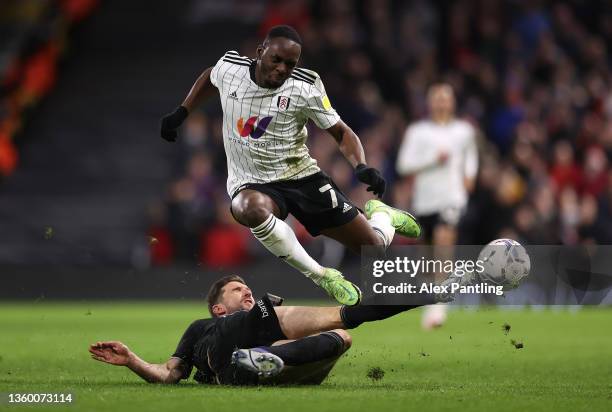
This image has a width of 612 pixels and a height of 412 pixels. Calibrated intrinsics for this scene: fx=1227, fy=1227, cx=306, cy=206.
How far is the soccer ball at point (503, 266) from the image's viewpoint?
747cm

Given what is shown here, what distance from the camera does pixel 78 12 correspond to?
19359 mm

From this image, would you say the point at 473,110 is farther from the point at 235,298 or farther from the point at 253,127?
the point at 235,298

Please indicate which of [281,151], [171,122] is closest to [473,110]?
[281,151]

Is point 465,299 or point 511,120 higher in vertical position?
point 511,120

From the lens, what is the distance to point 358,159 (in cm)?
807

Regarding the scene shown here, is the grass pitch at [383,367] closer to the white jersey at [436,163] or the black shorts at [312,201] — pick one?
the black shorts at [312,201]

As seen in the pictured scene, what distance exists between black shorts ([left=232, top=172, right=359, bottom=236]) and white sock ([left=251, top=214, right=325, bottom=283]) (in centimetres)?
24

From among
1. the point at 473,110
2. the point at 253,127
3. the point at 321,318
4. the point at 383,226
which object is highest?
the point at 473,110

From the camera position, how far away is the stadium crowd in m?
15.5

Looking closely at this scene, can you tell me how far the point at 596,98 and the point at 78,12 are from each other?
8.14 meters

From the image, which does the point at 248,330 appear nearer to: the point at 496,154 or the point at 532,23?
the point at 496,154

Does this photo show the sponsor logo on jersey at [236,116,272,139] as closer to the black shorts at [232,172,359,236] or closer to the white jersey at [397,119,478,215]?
the black shorts at [232,172,359,236]

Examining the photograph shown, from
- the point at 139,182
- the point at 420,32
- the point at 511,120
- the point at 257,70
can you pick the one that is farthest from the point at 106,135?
the point at 257,70

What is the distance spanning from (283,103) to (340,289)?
1298 mm
